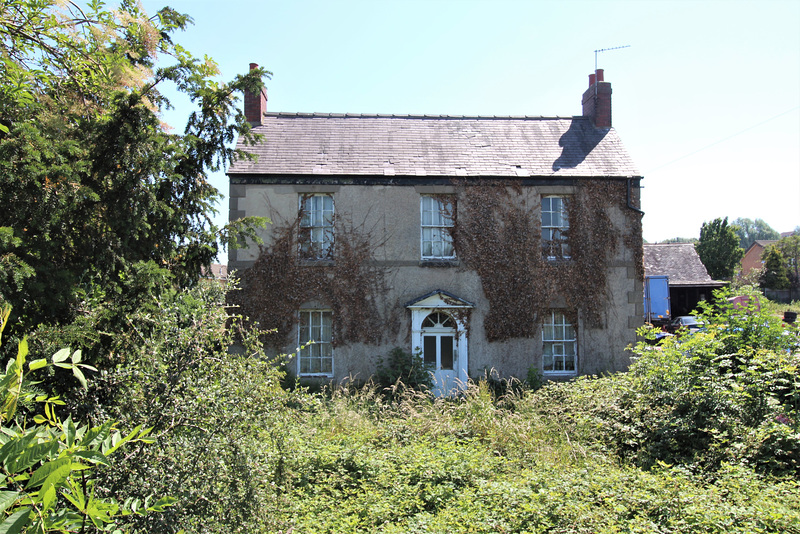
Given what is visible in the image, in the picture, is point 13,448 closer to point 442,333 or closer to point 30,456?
point 30,456

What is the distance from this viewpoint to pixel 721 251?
38.9 meters

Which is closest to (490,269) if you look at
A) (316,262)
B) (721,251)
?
(316,262)

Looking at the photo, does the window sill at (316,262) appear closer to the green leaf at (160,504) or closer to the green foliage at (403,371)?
the green foliage at (403,371)

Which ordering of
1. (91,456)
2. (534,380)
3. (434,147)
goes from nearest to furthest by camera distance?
1. (91,456)
2. (534,380)
3. (434,147)

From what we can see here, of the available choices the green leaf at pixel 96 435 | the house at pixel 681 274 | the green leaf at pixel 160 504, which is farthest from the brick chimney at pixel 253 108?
the house at pixel 681 274

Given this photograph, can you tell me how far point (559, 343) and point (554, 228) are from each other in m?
3.00

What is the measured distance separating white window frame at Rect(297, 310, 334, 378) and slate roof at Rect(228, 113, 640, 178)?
3651mm

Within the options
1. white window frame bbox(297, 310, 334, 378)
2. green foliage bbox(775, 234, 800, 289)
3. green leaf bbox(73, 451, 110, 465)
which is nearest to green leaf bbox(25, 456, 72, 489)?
green leaf bbox(73, 451, 110, 465)

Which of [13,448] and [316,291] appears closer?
[13,448]

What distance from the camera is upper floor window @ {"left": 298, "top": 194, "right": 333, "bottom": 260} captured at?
12688 mm

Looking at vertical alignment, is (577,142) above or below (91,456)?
above

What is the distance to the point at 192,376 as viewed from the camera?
4156mm

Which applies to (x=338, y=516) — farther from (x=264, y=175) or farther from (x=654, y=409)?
(x=264, y=175)

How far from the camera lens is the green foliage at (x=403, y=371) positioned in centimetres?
1164
